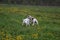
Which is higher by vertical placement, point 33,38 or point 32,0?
point 33,38

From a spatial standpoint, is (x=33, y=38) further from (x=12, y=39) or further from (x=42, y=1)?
(x=42, y=1)

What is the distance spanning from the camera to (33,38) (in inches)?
707

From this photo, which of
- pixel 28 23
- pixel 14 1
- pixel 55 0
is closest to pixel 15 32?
pixel 28 23

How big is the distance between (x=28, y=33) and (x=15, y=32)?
1.19 m

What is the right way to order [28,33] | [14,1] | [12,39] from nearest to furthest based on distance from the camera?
1. [12,39]
2. [28,33]
3. [14,1]

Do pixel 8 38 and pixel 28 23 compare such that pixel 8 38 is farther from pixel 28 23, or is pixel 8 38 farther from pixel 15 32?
pixel 28 23

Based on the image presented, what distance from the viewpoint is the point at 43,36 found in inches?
765

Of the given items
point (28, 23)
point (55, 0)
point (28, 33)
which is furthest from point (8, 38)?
point (55, 0)

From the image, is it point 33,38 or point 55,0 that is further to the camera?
point 55,0

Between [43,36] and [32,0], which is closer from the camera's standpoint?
[43,36]

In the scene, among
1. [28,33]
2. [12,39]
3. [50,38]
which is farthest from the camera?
[28,33]

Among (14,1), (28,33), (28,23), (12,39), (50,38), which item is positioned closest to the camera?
(12,39)

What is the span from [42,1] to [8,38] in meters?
60.0

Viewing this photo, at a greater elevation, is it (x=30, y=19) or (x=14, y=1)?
(x=30, y=19)
